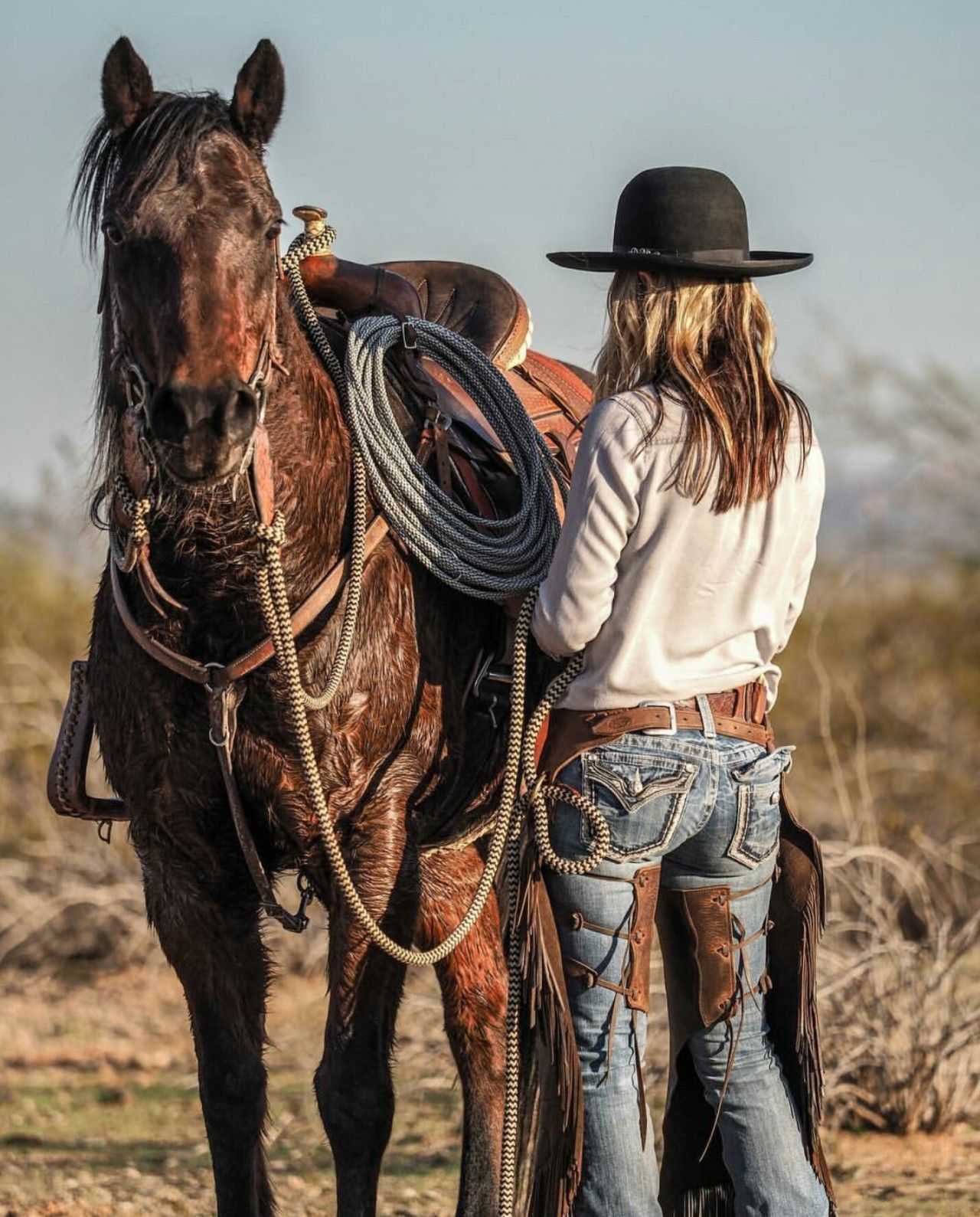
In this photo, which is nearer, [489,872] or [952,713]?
[489,872]

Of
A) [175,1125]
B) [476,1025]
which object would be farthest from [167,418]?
[175,1125]

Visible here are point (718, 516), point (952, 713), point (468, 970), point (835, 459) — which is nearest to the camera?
point (718, 516)

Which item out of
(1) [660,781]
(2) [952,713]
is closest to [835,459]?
(2) [952,713]

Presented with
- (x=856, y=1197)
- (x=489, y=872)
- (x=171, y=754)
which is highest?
(x=171, y=754)

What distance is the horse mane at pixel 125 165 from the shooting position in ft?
9.66

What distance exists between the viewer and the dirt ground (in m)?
5.15

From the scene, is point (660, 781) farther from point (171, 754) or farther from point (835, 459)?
point (835, 459)

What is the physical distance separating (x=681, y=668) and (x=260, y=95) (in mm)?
1376

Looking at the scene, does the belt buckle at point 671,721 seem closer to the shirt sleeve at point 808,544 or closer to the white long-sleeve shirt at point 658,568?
the white long-sleeve shirt at point 658,568

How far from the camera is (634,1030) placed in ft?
10.2

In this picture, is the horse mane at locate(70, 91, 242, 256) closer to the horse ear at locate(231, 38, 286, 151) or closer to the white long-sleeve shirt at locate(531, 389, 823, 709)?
the horse ear at locate(231, 38, 286, 151)

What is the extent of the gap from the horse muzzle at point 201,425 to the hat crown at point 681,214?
83 centimetres

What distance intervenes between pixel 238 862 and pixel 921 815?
5962 mm

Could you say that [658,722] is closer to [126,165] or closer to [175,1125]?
[126,165]
